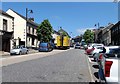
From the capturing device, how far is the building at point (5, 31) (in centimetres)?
4600

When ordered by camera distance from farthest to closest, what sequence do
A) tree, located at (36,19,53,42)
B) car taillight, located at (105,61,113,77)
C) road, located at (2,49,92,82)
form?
tree, located at (36,19,53,42)
road, located at (2,49,92,82)
car taillight, located at (105,61,113,77)

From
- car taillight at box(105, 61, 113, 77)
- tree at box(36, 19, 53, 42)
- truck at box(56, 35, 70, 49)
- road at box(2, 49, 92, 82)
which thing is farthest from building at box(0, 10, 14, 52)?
car taillight at box(105, 61, 113, 77)

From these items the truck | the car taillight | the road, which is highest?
the truck

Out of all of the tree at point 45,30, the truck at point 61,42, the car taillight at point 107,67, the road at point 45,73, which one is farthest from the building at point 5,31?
the car taillight at point 107,67

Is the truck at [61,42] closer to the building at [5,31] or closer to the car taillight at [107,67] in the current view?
the building at [5,31]

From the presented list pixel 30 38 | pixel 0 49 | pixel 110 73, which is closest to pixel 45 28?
pixel 30 38

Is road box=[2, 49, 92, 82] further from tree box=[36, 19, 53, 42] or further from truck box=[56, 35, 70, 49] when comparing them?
truck box=[56, 35, 70, 49]

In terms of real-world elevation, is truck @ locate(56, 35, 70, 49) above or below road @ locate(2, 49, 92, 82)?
above

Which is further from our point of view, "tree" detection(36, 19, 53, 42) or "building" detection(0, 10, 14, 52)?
"tree" detection(36, 19, 53, 42)

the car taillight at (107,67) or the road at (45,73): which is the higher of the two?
the car taillight at (107,67)

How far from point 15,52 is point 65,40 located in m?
31.7

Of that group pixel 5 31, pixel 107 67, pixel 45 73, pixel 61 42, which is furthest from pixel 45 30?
pixel 107 67

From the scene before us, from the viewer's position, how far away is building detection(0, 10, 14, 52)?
151 feet

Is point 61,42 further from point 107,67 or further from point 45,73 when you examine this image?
point 107,67
